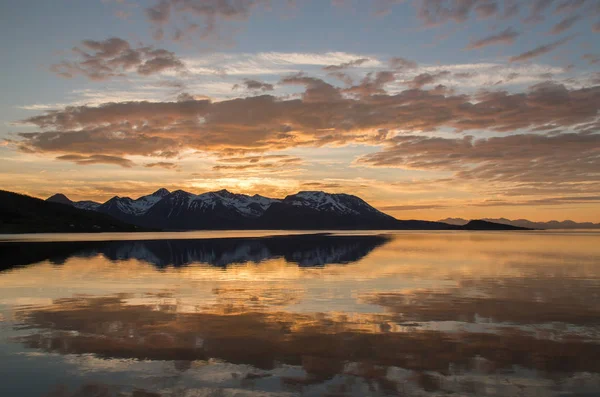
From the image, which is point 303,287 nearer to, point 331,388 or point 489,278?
point 489,278

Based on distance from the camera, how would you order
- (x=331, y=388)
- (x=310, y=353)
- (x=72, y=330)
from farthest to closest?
(x=72, y=330) < (x=310, y=353) < (x=331, y=388)

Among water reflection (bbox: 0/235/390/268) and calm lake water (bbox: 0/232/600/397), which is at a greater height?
water reflection (bbox: 0/235/390/268)

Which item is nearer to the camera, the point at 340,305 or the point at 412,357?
the point at 412,357

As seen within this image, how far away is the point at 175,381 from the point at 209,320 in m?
9.07

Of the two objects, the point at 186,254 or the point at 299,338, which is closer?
the point at 299,338

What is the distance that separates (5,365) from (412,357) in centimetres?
1359

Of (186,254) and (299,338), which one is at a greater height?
(186,254)

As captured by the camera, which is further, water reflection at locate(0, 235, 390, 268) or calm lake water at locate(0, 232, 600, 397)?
water reflection at locate(0, 235, 390, 268)

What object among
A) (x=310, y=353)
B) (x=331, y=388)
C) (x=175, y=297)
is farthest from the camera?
(x=175, y=297)

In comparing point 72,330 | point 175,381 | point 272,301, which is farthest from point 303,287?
point 175,381

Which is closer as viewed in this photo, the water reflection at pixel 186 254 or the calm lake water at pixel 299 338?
the calm lake water at pixel 299 338

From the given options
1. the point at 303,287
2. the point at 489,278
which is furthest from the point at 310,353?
the point at 489,278

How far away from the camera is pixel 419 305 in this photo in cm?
2783

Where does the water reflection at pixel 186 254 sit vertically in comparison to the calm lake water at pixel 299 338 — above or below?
above
